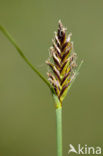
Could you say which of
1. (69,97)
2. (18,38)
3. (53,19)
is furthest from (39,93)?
(53,19)

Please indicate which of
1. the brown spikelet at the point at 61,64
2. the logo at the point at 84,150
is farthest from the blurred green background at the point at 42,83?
the brown spikelet at the point at 61,64

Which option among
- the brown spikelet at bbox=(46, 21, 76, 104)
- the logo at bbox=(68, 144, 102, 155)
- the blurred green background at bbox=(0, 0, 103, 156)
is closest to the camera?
the brown spikelet at bbox=(46, 21, 76, 104)

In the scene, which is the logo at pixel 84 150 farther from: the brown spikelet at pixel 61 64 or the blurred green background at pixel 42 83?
the blurred green background at pixel 42 83

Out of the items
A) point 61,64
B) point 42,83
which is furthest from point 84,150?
point 61,64

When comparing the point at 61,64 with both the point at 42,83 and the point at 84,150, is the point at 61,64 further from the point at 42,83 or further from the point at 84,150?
the point at 42,83

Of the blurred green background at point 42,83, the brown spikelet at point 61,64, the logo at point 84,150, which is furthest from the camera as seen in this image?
the blurred green background at point 42,83

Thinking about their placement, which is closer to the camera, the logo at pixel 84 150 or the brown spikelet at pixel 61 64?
the brown spikelet at pixel 61 64

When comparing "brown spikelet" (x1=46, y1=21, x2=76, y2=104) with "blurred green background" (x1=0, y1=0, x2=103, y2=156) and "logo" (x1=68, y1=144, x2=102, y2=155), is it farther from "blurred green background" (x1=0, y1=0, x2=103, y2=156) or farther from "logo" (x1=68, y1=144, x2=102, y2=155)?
"blurred green background" (x1=0, y1=0, x2=103, y2=156)

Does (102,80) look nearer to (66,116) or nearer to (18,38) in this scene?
(66,116)

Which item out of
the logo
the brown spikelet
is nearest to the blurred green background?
the logo
